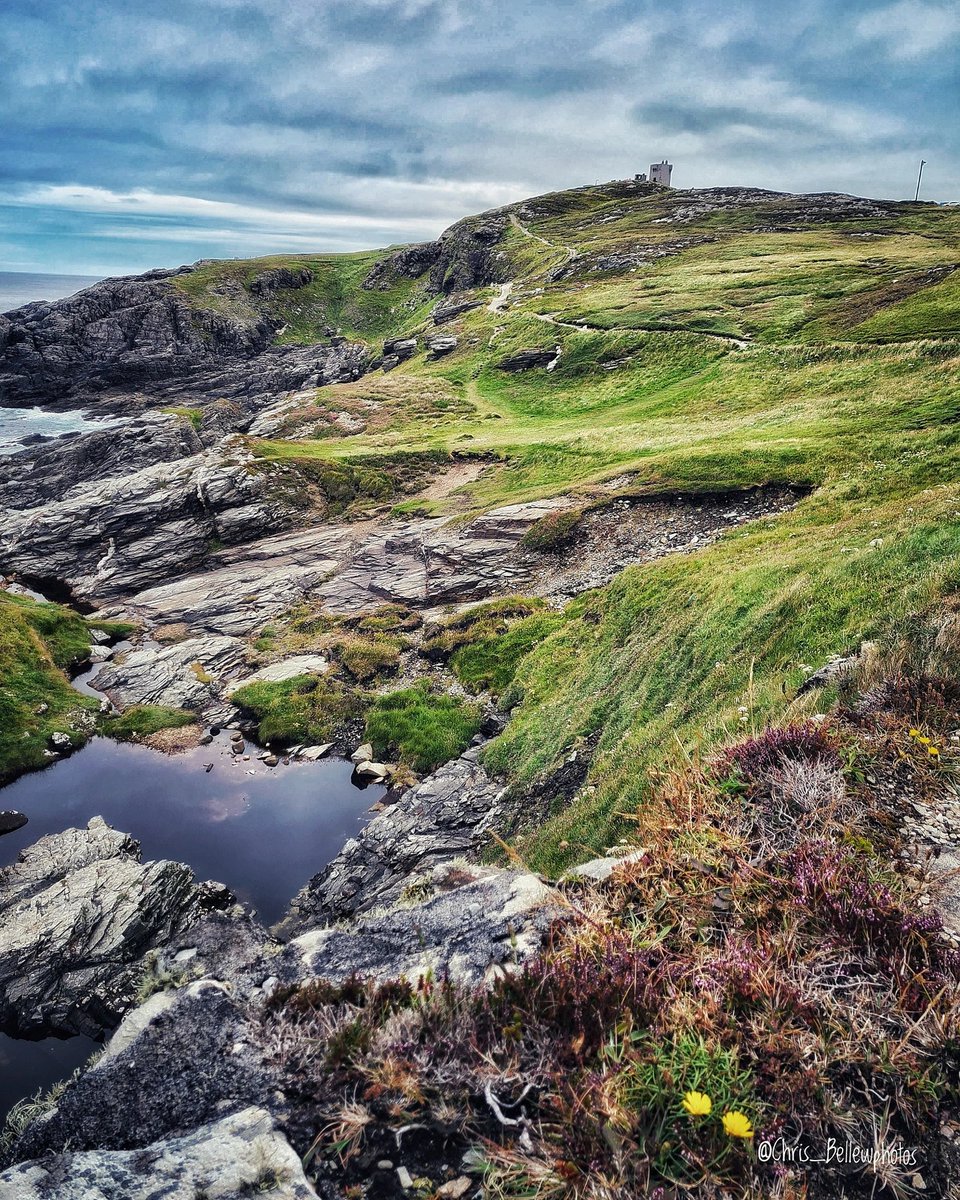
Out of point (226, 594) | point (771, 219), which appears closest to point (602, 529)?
point (226, 594)

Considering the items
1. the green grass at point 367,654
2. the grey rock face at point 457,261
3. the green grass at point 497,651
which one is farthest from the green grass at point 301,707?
the grey rock face at point 457,261

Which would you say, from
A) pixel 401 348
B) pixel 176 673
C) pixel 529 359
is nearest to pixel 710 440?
pixel 176 673

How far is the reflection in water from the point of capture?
2262 centimetres

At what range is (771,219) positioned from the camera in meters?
130

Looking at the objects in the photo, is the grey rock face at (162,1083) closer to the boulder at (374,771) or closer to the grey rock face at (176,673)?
the boulder at (374,771)

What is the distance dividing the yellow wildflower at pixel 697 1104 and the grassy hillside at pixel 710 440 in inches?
221

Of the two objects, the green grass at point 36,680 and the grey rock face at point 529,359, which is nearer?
the green grass at point 36,680

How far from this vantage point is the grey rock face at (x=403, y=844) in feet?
60.7

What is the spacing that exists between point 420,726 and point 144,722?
1494 cm

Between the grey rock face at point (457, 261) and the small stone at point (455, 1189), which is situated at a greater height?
the grey rock face at point (457, 261)

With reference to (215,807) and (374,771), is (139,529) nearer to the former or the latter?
(215,807)

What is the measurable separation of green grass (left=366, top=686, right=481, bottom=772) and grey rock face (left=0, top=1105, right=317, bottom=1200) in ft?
68.8

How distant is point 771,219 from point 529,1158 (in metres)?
164

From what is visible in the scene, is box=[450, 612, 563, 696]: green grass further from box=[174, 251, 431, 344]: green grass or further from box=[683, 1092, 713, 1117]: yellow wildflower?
box=[174, 251, 431, 344]: green grass
